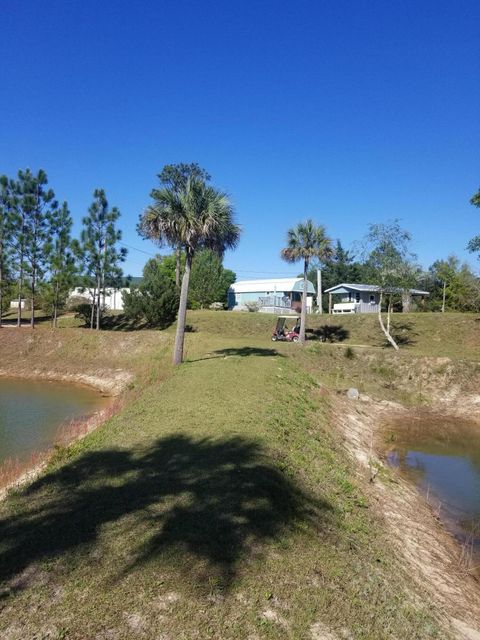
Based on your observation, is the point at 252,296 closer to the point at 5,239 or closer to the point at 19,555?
the point at 5,239

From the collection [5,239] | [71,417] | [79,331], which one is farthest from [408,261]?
[5,239]

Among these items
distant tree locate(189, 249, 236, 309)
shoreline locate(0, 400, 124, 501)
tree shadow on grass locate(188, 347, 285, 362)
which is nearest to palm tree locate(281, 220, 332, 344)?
tree shadow on grass locate(188, 347, 285, 362)

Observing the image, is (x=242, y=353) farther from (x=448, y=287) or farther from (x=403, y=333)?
(x=448, y=287)

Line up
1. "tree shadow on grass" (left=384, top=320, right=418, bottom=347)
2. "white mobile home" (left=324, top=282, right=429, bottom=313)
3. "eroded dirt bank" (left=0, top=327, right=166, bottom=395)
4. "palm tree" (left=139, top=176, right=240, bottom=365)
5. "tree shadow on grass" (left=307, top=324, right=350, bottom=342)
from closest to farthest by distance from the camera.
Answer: "palm tree" (left=139, top=176, right=240, bottom=365), "eroded dirt bank" (left=0, top=327, right=166, bottom=395), "tree shadow on grass" (left=384, top=320, right=418, bottom=347), "tree shadow on grass" (left=307, top=324, right=350, bottom=342), "white mobile home" (left=324, top=282, right=429, bottom=313)

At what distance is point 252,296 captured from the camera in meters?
54.5

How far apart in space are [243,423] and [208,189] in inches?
458

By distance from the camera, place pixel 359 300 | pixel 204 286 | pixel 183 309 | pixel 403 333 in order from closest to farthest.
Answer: pixel 183 309 → pixel 403 333 → pixel 359 300 → pixel 204 286

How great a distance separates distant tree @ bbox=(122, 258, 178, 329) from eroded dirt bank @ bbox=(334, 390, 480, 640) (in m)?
25.2

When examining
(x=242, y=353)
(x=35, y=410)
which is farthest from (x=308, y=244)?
(x=35, y=410)

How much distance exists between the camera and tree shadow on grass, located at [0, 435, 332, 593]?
17.1 feet

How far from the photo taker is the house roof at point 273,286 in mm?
51594

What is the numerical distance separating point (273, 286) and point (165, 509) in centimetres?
4738

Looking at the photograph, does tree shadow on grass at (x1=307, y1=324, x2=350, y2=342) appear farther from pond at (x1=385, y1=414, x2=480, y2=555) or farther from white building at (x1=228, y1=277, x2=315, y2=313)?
pond at (x1=385, y1=414, x2=480, y2=555)

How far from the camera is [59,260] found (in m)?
36.7
